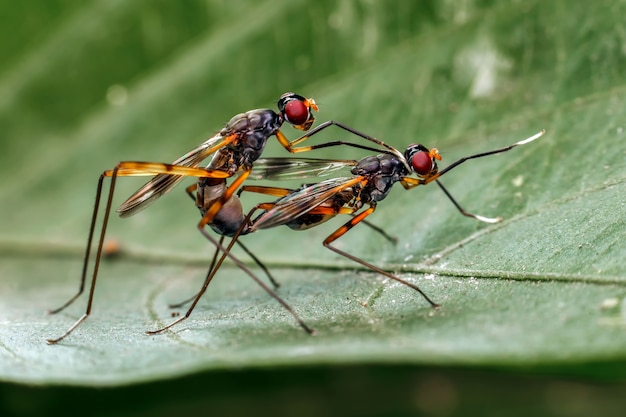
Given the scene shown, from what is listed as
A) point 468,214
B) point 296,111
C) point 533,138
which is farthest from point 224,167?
point 533,138

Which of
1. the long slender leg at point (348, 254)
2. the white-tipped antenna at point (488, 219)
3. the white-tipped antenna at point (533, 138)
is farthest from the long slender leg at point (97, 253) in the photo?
the white-tipped antenna at point (533, 138)

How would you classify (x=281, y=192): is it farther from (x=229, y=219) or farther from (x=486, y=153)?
(x=486, y=153)

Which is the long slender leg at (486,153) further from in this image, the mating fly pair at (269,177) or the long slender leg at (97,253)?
the long slender leg at (97,253)

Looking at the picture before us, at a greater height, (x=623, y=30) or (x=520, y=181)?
(x=623, y=30)

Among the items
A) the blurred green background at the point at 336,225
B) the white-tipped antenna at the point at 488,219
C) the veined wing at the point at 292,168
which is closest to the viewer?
the blurred green background at the point at 336,225

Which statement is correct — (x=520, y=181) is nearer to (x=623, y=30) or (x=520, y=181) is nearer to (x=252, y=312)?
(x=623, y=30)

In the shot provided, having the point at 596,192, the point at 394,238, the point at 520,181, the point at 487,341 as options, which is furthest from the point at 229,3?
the point at 487,341
